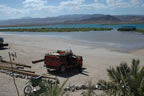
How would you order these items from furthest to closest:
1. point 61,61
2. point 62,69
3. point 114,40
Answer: point 114,40 → point 62,69 → point 61,61

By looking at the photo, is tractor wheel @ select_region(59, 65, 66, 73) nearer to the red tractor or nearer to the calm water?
the red tractor

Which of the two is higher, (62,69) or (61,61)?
(61,61)

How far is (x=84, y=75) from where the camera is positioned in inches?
581

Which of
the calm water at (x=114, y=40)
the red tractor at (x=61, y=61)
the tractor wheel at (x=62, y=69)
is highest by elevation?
the red tractor at (x=61, y=61)

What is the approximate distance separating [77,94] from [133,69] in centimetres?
431

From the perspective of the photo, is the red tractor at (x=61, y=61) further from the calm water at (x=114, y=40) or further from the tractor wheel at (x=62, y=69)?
the calm water at (x=114, y=40)

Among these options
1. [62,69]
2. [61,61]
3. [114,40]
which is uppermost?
[61,61]

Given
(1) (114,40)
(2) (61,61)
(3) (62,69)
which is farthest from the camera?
(1) (114,40)

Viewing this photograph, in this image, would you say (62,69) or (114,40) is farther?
(114,40)

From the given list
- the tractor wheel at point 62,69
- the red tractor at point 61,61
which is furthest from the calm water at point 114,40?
the tractor wheel at point 62,69

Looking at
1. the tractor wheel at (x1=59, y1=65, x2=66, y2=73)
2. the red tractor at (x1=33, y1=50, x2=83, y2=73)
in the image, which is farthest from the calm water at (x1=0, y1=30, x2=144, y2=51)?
the tractor wheel at (x1=59, y1=65, x2=66, y2=73)

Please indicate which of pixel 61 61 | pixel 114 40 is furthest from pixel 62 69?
pixel 114 40

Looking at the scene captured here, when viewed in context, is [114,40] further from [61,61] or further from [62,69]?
[61,61]

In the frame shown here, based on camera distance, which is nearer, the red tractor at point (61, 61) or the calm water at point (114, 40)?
the red tractor at point (61, 61)
